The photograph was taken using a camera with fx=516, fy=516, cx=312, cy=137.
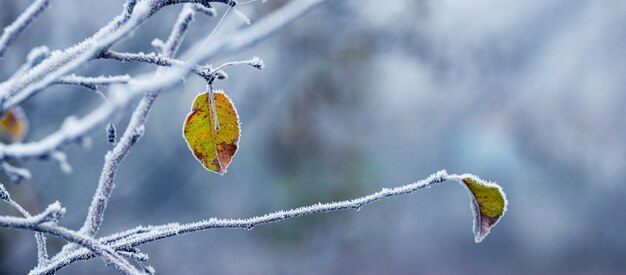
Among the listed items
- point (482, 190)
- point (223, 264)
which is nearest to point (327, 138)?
point (223, 264)

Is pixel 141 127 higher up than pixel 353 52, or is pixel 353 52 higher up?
pixel 353 52

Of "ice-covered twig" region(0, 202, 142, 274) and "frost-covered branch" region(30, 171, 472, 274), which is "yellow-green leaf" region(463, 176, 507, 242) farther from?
"ice-covered twig" region(0, 202, 142, 274)

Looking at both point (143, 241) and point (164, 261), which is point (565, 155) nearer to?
point (164, 261)

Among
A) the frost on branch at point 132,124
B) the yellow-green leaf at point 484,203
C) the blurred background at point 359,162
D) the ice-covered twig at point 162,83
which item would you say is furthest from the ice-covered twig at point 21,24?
the blurred background at point 359,162

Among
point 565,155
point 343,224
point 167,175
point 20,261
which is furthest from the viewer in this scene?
point 565,155

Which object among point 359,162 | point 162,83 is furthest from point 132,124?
point 359,162

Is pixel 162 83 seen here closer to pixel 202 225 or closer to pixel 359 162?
pixel 202 225
